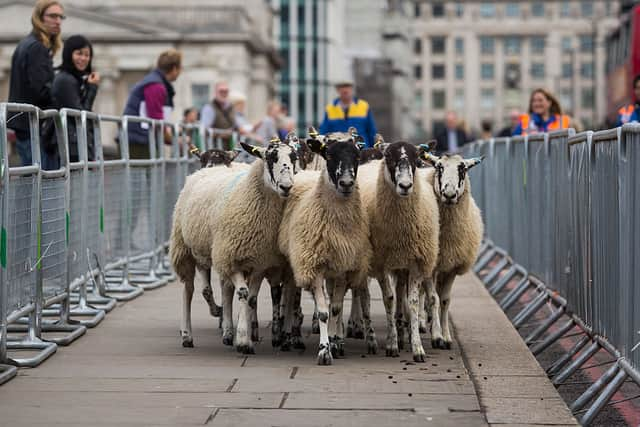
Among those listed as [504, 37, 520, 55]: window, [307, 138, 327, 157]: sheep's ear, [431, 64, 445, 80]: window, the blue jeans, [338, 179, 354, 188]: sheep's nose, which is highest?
[504, 37, 520, 55]: window

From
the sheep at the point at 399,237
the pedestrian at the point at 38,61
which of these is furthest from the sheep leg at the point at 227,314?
the pedestrian at the point at 38,61

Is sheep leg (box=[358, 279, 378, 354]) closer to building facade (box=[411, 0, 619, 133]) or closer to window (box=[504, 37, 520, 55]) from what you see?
building facade (box=[411, 0, 619, 133])

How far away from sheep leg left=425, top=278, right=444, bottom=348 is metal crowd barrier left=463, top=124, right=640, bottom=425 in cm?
70

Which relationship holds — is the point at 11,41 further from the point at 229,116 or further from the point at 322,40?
the point at 229,116

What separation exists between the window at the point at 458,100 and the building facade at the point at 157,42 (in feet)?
346

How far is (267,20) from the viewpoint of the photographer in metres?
93.6

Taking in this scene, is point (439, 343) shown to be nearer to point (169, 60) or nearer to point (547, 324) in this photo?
point (547, 324)

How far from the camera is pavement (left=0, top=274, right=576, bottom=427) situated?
6996 millimetres

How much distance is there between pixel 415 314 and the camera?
933 cm

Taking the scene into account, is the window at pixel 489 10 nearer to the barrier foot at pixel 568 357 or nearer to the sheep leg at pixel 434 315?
the sheep leg at pixel 434 315

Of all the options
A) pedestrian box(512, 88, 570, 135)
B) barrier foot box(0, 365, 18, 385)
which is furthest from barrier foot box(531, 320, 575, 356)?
pedestrian box(512, 88, 570, 135)

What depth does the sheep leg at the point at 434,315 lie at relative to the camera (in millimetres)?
9781

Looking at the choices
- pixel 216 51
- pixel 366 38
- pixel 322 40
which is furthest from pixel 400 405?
pixel 366 38

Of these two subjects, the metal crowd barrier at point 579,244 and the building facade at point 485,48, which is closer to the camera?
the metal crowd barrier at point 579,244
